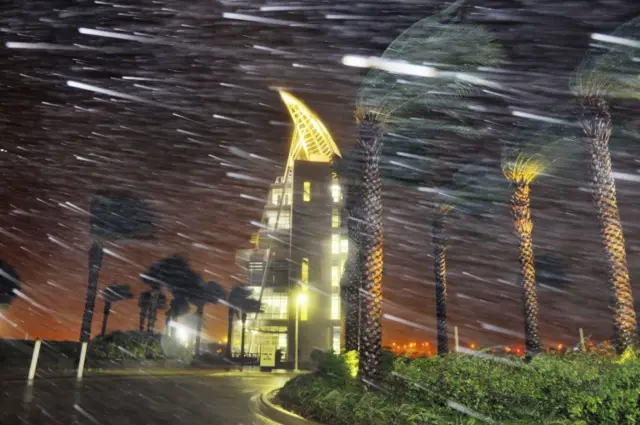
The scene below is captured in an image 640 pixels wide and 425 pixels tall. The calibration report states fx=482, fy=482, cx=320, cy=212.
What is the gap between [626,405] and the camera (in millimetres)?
6406

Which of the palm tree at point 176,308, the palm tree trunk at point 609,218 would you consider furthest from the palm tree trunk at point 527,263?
the palm tree at point 176,308

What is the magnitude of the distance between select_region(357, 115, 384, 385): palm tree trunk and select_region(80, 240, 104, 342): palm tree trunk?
21800mm

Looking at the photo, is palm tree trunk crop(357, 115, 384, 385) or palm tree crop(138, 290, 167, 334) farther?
palm tree crop(138, 290, 167, 334)

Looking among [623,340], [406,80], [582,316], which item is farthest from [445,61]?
[582,316]

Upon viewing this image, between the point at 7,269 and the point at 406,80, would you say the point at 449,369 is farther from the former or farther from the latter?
the point at 7,269

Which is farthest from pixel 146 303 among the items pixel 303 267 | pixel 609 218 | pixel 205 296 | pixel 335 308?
pixel 609 218

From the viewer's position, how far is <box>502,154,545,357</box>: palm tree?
17.0 metres

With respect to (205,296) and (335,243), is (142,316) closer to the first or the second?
(205,296)

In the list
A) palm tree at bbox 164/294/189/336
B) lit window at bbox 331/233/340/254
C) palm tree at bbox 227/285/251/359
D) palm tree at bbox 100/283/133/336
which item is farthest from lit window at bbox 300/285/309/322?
palm tree at bbox 100/283/133/336

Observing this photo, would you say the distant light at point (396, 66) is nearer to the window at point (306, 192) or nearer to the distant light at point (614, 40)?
the distant light at point (614, 40)

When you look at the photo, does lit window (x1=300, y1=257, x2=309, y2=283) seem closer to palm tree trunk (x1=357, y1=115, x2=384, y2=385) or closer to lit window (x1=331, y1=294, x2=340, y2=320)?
lit window (x1=331, y1=294, x2=340, y2=320)

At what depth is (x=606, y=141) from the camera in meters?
14.3

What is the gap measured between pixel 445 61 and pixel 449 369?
32.0ft

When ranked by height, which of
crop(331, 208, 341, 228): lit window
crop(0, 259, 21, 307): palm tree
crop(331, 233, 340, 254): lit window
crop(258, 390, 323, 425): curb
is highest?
crop(331, 208, 341, 228): lit window
